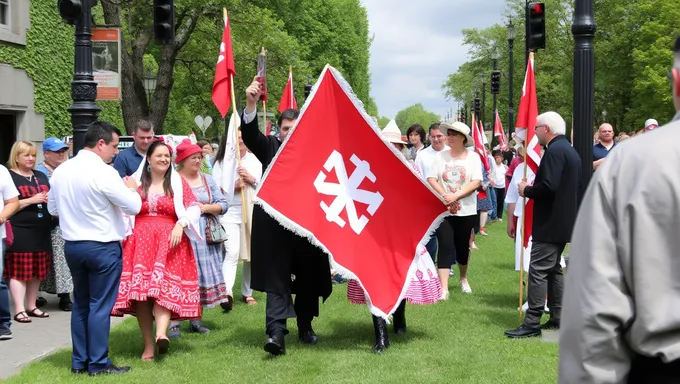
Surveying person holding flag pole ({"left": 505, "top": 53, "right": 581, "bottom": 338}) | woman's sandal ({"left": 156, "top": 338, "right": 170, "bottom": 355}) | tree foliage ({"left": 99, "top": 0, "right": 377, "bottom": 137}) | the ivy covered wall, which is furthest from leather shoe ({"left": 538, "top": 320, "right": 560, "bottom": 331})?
tree foliage ({"left": 99, "top": 0, "right": 377, "bottom": 137})

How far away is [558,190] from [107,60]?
7068 millimetres

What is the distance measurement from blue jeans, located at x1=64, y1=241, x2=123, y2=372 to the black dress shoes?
126 centimetres

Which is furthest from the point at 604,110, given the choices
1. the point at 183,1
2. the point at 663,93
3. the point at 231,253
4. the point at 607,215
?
the point at 607,215

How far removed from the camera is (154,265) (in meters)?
6.67

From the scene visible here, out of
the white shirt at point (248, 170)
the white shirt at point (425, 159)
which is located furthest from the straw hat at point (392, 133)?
the white shirt at point (248, 170)

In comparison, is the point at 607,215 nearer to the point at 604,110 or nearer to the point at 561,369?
the point at 561,369

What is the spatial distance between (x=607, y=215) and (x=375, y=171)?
15.8 ft

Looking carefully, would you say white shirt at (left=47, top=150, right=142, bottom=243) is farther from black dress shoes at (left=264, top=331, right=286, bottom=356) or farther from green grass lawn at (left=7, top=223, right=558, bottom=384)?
black dress shoes at (left=264, top=331, right=286, bottom=356)

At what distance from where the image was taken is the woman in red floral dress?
6.66 meters

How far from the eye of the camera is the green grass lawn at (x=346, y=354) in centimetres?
612

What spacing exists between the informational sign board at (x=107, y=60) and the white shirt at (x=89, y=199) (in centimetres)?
543

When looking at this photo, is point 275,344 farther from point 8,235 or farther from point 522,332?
point 8,235

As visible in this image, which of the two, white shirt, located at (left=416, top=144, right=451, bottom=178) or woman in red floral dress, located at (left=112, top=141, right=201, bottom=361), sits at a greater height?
white shirt, located at (left=416, top=144, right=451, bottom=178)

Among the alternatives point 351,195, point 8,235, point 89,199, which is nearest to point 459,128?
point 351,195
